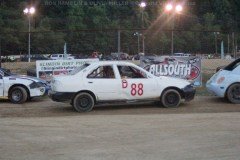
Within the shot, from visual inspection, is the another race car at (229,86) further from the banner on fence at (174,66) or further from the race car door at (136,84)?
the banner on fence at (174,66)

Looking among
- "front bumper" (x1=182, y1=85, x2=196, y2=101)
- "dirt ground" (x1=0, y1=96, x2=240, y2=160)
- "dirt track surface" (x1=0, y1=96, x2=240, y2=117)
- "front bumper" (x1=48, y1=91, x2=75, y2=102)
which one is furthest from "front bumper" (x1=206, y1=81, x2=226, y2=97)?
"front bumper" (x1=48, y1=91, x2=75, y2=102)

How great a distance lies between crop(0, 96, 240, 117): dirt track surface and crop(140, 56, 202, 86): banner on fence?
3550 mm

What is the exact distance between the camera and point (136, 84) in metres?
15.0

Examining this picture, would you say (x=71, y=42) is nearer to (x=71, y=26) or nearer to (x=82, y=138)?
(x=82, y=138)

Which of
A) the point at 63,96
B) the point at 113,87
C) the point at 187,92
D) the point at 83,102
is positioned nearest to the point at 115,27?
the point at 187,92

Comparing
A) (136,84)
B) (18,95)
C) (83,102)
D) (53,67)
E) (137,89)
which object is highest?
(53,67)

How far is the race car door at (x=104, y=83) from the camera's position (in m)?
14.7

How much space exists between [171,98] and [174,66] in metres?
5.18

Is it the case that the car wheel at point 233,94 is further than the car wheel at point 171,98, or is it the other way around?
the car wheel at point 233,94

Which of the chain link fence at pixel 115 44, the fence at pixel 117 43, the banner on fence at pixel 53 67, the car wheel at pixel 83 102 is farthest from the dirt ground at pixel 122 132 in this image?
the fence at pixel 117 43

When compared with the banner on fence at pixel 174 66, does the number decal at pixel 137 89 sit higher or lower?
lower

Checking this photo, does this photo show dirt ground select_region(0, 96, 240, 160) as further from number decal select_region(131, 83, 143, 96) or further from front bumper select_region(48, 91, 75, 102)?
number decal select_region(131, 83, 143, 96)

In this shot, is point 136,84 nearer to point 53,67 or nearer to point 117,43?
point 53,67

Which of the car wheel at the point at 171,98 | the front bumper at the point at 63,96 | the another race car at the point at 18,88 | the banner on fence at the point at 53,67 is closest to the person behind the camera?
the front bumper at the point at 63,96
